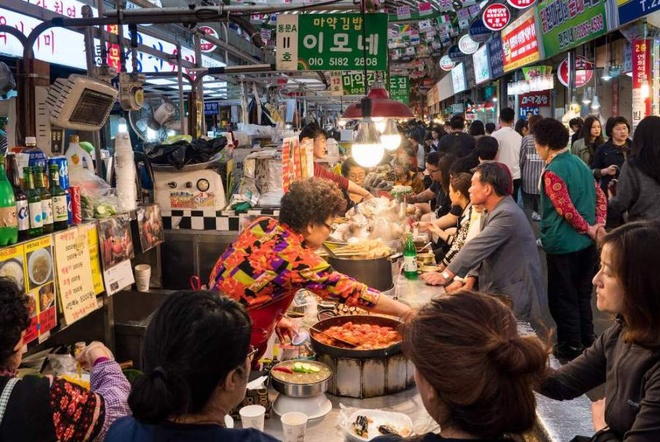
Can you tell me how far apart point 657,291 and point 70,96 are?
10.5ft

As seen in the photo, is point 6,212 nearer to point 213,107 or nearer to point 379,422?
point 379,422

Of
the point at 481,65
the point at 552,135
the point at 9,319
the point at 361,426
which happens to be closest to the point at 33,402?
the point at 9,319

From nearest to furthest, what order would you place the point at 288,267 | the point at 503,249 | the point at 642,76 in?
1. the point at 288,267
2. the point at 503,249
3. the point at 642,76

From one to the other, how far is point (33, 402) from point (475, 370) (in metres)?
1.38

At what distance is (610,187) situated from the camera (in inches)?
326

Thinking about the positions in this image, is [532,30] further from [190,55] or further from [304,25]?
[304,25]

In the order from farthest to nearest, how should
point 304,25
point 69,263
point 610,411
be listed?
point 304,25, point 69,263, point 610,411

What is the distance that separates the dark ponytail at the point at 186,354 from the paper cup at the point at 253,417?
73cm

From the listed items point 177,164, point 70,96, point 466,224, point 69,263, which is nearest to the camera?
point 69,263

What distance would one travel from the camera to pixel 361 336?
2.93 meters

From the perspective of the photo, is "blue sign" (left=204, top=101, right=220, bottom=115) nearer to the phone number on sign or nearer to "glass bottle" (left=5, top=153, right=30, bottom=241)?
the phone number on sign

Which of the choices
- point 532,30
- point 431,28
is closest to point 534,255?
point 532,30

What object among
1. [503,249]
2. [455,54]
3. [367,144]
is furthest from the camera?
[455,54]

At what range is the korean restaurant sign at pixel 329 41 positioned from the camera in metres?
6.79
